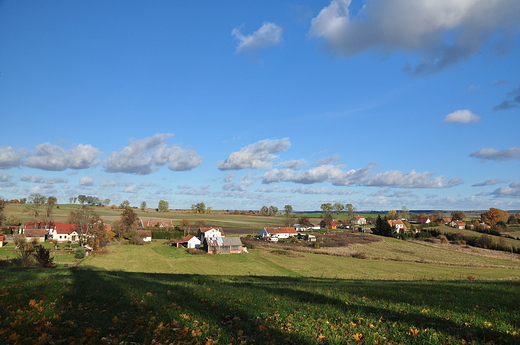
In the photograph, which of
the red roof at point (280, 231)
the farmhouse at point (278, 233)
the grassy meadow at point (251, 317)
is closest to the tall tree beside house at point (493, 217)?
the farmhouse at point (278, 233)

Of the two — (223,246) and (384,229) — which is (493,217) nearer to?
(384,229)

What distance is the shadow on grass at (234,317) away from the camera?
7.09 meters

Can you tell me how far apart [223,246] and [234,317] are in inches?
Result: 2614

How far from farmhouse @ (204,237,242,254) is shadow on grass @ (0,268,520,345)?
6113 cm

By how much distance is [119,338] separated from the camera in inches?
275

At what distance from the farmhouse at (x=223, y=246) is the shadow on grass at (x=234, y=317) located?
61.1 m

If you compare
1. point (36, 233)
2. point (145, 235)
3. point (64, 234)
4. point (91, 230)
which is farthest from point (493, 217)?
point (36, 233)

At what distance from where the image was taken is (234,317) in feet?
29.3

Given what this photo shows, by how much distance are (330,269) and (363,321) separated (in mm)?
45605

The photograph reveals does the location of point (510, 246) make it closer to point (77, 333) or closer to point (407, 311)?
point (407, 311)

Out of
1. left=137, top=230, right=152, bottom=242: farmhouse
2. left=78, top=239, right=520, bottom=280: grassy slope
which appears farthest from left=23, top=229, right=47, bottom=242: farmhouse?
left=78, top=239, right=520, bottom=280: grassy slope

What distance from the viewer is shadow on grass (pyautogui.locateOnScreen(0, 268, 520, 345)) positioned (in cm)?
709

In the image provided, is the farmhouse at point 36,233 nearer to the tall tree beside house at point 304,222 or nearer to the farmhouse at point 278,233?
the farmhouse at point 278,233

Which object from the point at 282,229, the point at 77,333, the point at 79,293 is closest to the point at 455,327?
the point at 77,333
